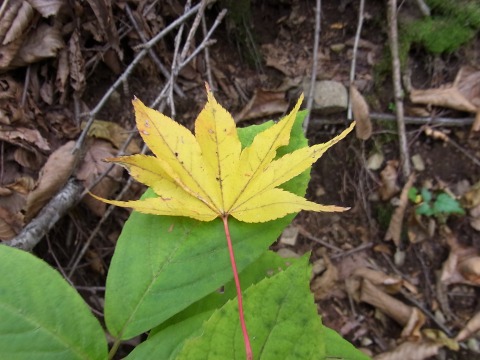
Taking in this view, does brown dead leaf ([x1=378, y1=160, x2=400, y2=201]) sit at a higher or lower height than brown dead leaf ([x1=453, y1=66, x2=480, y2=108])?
lower

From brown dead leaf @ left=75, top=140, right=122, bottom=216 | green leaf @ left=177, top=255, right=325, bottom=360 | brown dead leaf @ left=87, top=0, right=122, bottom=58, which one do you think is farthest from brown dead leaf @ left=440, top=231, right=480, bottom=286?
brown dead leaf @ left=87, top=0, right=122, bottom=58

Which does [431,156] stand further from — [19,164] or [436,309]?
[19,164]

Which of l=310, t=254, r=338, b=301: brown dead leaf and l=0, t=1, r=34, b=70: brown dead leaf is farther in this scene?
l=310, t=254, r=338, b=301: brown dead leaf

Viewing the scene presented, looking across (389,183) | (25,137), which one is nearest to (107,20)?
(25,137)

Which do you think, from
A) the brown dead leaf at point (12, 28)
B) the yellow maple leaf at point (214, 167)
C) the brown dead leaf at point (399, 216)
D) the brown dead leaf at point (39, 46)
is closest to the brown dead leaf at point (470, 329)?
the brown dead leaf at point (399, 216)

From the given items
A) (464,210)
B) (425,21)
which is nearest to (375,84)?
(425,21)

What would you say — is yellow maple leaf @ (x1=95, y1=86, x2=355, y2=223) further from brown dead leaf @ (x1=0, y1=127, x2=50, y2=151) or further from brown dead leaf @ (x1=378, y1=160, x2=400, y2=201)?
brown dead leaf @ (x1=378, y1=160, x2=400, y2=201)

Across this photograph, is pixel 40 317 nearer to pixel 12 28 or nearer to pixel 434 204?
pixel 12 28
